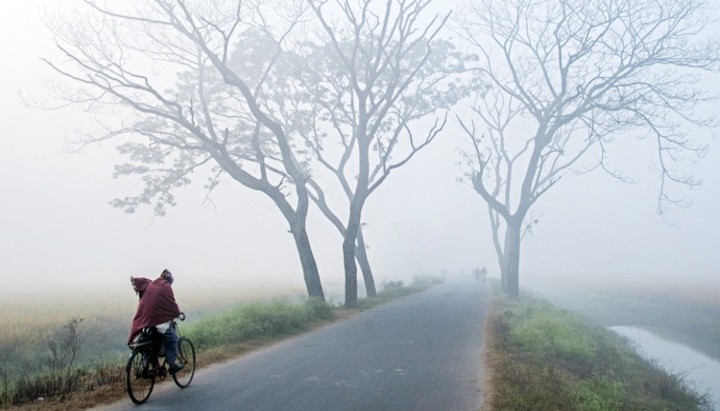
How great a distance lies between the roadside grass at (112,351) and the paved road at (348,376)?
641 millimetres

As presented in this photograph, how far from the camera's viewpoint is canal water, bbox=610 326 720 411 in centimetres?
1418

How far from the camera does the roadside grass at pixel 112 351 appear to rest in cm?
805

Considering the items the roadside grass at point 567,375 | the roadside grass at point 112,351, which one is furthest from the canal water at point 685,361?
the roadside grass at point 112,351

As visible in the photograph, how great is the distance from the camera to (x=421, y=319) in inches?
728

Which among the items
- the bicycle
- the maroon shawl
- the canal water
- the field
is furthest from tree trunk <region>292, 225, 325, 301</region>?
the field

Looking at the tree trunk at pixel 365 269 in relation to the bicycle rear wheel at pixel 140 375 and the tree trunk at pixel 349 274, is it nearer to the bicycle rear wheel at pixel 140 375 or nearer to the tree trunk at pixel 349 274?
the tree trunk at pixel 349 274

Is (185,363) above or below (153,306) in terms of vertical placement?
below

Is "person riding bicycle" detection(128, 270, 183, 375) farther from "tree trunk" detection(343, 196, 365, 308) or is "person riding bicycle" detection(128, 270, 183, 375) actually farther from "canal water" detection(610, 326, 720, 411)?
"tree trunk" detection(343, 196, 365, 308)

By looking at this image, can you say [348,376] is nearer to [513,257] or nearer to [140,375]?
[140,375]

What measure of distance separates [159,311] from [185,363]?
1.23m

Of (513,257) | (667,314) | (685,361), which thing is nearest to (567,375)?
(685,361)

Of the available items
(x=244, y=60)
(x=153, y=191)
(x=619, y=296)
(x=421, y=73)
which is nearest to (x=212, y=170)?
(x=153, y=191)

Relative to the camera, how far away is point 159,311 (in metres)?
8.21

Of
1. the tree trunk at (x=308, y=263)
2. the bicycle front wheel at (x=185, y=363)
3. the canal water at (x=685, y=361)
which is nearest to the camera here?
the bicycle front wheel at (x=185, y=363)
